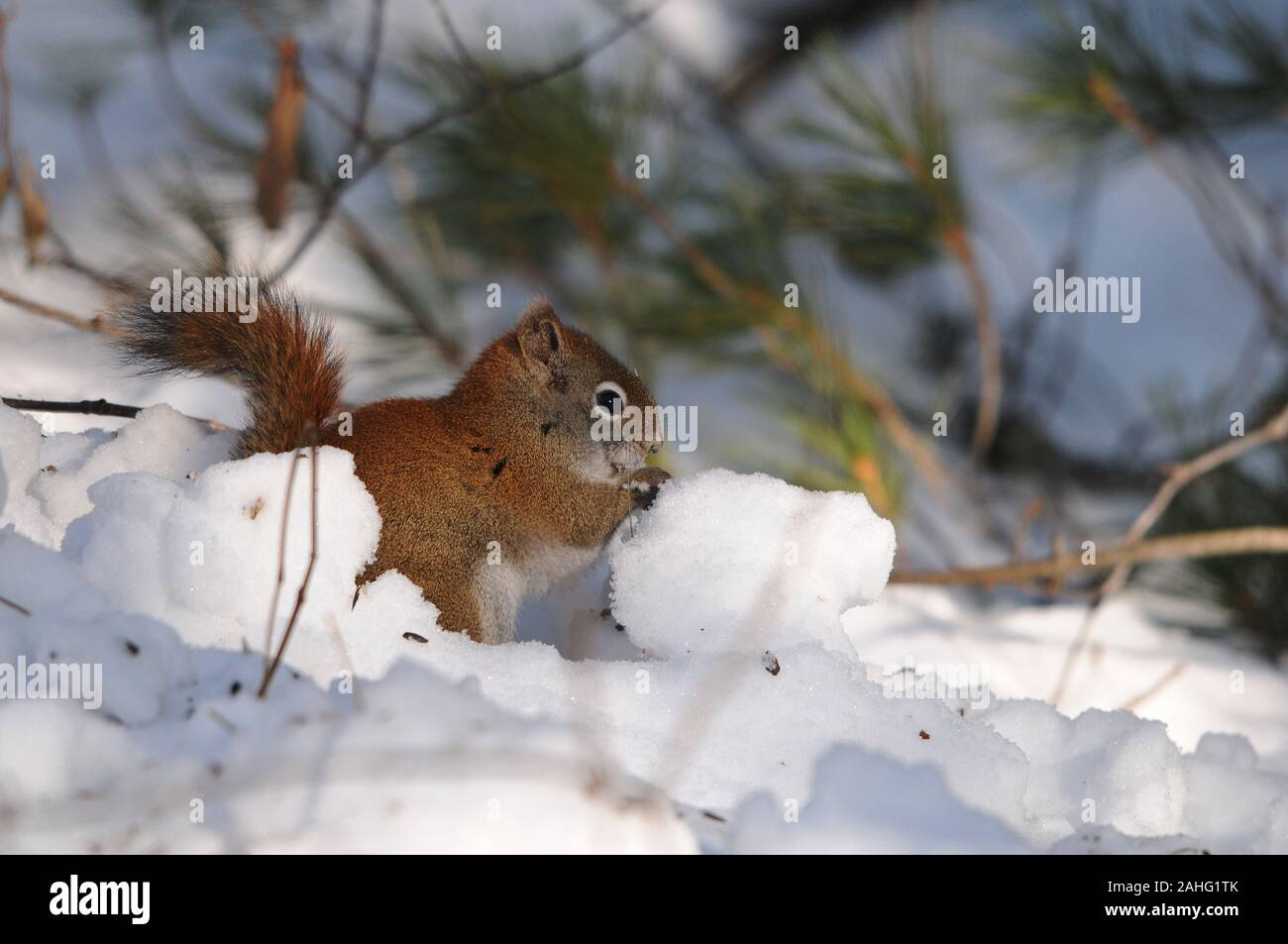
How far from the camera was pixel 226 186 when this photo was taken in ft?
9.24

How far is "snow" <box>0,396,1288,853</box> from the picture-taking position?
2.70ft

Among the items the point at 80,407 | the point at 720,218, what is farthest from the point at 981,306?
the point at 80,407

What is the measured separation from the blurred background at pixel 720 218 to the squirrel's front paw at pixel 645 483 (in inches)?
21.3

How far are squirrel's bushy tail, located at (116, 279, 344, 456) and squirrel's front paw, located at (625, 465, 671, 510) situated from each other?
1.32ft

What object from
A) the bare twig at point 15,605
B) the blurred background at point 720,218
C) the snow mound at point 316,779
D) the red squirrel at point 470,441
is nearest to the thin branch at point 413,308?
the blurred background at point 720,218

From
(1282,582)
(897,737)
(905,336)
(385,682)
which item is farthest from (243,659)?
(905,336)

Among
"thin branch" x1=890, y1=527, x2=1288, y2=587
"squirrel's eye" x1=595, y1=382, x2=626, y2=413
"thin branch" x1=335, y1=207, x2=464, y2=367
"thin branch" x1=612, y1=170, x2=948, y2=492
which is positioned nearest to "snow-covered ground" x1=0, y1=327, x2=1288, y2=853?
"squirrel's eye" x1=595, y1=382, x2=626, y2=413

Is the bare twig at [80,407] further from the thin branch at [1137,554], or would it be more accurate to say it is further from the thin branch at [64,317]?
the thin branch at [1137,554]

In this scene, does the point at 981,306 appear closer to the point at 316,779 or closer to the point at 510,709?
the point at 510,709

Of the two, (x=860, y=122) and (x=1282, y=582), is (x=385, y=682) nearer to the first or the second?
(x=860, y=122)

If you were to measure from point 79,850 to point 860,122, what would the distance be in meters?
2.13

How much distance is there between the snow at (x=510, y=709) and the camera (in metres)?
0.82

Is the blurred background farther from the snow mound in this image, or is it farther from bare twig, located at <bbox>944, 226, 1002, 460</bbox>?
the snow mound

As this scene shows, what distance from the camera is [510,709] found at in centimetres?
104
